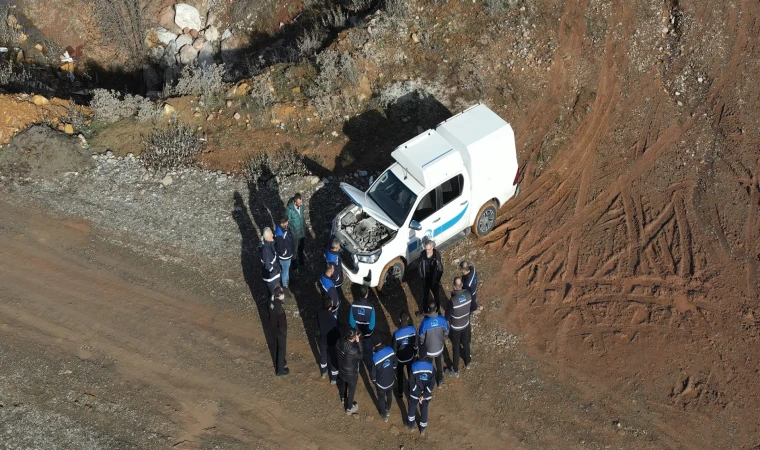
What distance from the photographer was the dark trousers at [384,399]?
9.83 m

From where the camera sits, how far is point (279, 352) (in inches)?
418

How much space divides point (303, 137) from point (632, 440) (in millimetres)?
9161

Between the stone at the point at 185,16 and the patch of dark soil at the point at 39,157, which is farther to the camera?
the stone at the point at 185,16

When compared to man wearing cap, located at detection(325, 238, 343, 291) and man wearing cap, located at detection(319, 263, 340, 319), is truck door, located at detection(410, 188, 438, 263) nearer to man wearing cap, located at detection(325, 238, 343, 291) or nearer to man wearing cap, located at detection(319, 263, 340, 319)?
man wearing cap, located at detection(325, 238, 343, 291)

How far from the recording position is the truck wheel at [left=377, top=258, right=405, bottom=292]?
38.2 feet

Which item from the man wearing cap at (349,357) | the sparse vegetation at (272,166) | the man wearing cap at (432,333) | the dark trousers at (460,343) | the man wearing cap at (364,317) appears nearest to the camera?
the man wearing cap at (349,357)

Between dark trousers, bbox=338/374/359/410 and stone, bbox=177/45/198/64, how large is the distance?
1295 centimetres

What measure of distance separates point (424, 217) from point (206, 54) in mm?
11409

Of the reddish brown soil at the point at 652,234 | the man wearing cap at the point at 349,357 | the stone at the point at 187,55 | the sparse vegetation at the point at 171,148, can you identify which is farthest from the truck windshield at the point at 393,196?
the stone at the point at 187,55

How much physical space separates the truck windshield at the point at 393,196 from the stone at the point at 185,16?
11786mm

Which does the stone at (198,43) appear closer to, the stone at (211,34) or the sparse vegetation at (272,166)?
the stone at (211,34)

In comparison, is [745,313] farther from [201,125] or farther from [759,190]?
[201,125]

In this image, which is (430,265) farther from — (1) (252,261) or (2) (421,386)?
(1) (252,261)

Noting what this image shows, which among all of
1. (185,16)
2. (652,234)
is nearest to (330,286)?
(652,234)
